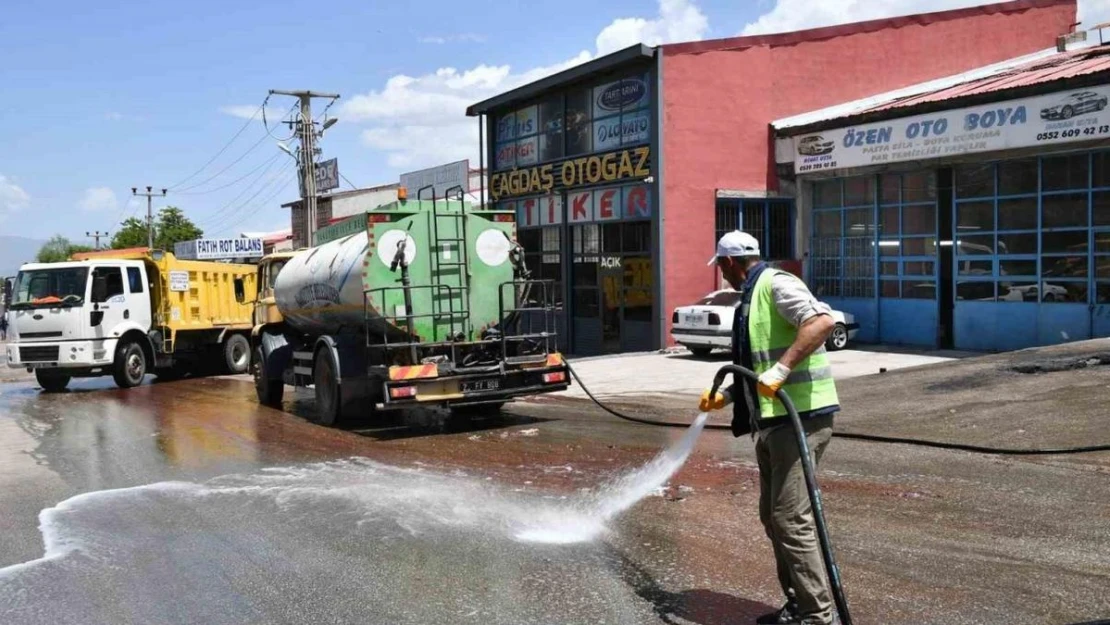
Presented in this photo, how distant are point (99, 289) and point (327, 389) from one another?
9.50m

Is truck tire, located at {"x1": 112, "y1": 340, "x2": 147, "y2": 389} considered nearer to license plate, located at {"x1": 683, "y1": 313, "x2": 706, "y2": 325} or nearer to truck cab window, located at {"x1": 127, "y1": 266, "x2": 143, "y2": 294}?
truck cab window, located at {"x1": 127, "y1": 266, "x2": 143, "y2": 294}

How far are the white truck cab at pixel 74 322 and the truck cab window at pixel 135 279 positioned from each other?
106mm

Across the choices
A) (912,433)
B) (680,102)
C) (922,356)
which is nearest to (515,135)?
(680,102)

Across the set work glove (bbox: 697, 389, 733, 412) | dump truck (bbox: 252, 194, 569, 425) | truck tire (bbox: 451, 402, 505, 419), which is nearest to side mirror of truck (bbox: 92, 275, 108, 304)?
dump truck (bbox: 252, 194, 569, 425)

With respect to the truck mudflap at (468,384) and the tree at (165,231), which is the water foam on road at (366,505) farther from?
the tree at (165,231)

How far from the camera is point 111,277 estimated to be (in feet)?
66.0

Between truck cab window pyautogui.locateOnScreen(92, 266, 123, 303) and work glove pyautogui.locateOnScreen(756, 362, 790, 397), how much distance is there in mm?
18665

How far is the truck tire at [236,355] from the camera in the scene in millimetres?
22781

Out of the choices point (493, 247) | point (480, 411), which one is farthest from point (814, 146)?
point (480, 411)

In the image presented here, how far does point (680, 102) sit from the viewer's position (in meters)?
20.0

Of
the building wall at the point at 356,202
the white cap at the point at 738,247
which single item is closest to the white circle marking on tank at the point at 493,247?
the white cap at the point at 738,247

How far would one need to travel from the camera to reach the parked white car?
17.9 metres

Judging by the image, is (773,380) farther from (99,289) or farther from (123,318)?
(123,318)

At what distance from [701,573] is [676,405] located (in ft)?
25.0
